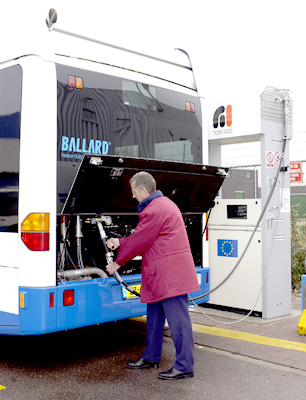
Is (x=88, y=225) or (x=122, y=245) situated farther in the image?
(x=88, y=225)

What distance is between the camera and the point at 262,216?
6391 millimetres

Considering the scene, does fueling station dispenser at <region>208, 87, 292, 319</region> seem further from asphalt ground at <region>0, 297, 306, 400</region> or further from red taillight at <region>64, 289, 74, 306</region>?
red taillight at <region>64, 289, 74, 306</region>

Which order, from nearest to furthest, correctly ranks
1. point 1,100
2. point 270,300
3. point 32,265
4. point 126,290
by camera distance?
point 32,265
point 1,100
point 126,290
point 270,300

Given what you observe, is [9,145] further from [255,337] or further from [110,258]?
[255,337]

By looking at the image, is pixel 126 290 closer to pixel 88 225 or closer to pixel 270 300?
pixel 88 225

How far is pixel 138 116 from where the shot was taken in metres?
5.15

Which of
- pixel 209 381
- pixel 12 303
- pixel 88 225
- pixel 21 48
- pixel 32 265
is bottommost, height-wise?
pixel 209 381

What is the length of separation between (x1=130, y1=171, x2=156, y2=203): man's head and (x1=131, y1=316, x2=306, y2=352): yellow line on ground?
2259 mm

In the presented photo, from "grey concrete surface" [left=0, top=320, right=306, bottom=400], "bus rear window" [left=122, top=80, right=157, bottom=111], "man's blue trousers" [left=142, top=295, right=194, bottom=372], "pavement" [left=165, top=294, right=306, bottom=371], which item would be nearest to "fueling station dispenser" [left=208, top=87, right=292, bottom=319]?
"pavement" [left=165, top=294, right=306, bottom=371]

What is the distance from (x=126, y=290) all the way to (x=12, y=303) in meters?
1.10

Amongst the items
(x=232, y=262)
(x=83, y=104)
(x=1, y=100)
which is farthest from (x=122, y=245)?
(x=232, y=262)

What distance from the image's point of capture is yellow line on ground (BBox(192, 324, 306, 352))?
539cm

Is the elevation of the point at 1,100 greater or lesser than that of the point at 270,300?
greater

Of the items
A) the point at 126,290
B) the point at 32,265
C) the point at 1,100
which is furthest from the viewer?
the point at 126,290
